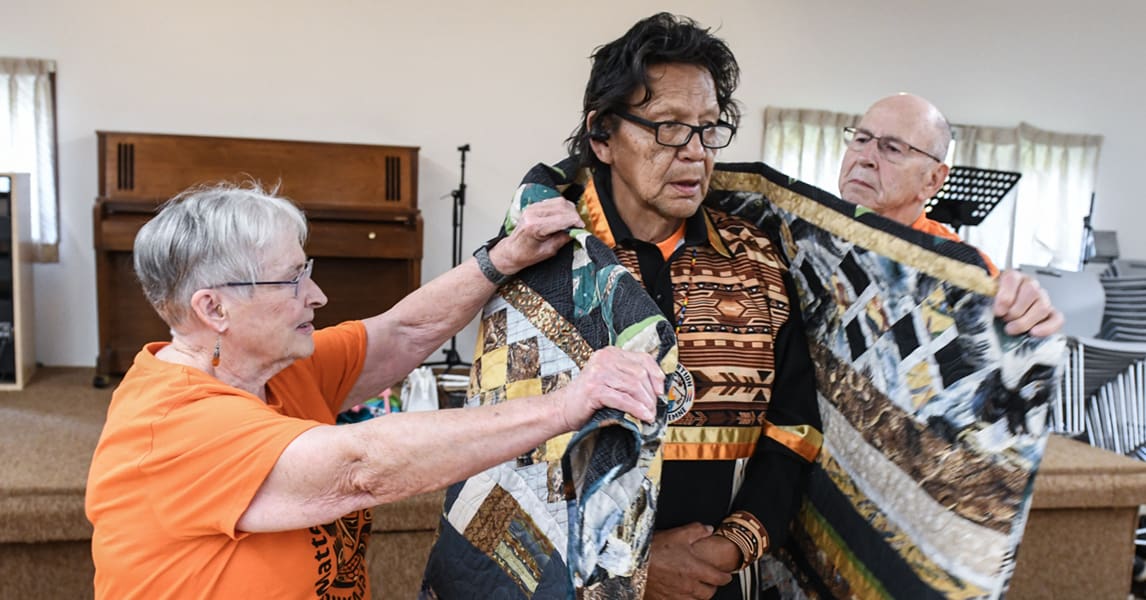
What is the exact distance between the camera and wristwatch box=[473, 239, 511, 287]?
1611 millimetres

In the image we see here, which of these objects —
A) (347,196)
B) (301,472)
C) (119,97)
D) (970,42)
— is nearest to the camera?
(301,472)

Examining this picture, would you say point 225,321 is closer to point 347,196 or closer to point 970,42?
point 347,196

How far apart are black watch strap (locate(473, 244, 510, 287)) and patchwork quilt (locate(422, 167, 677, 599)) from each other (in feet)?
0.08

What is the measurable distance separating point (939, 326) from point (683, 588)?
59 cm

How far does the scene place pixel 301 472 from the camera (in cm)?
115

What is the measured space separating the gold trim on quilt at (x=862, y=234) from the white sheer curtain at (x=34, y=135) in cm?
531

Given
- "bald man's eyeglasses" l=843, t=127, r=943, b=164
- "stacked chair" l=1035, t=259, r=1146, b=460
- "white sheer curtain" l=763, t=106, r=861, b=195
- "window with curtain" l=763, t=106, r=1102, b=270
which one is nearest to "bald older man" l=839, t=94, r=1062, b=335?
"bald man's eyeglasses" l=843, t=127, r=943, b=164

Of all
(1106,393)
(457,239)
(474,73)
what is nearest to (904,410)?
(1106,393)

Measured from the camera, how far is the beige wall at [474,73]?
5691mm

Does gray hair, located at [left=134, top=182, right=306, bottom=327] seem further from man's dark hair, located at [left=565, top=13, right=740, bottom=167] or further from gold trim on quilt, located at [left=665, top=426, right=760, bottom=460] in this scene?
gold trim on quilt, located at [left=665, top=426, right=760, bottom=460]

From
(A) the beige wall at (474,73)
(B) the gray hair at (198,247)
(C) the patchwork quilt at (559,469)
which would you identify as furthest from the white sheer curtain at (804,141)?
(B) the gray hair at (198,247)

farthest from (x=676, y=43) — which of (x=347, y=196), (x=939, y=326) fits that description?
(x=347, y=196)

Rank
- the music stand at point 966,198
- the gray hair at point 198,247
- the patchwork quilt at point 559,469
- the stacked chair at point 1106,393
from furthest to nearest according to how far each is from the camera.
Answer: the stacked chair at point 1106,393
the music stand at point 966,198
the gray hair at point 198,247
the patchwork quilt at point 559,469

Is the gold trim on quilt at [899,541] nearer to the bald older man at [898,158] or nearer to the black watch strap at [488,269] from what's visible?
the black watch strap at [488,269]
